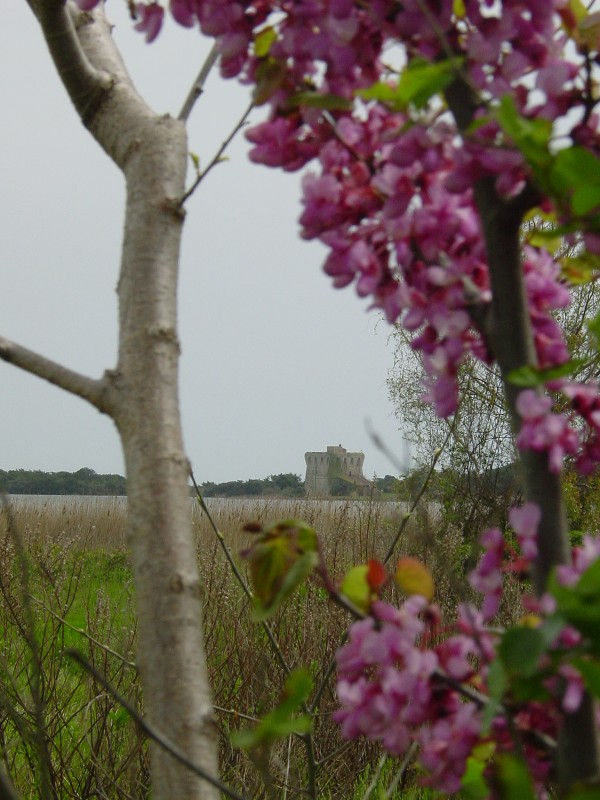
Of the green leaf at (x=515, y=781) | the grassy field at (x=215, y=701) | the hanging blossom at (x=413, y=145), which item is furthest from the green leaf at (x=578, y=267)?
the grassy field at (x=215, y=701)

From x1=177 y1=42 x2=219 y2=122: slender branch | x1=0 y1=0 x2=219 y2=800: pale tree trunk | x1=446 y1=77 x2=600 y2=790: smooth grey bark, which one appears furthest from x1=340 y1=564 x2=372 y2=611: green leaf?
x1=177 y1=42 x2=219 y2=122: slender branch

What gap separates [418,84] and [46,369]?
61cm

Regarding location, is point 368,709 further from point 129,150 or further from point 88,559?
point 88,559

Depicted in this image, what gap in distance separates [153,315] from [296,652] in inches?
107

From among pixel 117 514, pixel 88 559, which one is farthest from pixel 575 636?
pixel 117 514

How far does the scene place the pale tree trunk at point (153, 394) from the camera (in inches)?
29.4

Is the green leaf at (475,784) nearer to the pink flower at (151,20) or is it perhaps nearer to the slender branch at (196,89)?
the pink flower at (151,20)

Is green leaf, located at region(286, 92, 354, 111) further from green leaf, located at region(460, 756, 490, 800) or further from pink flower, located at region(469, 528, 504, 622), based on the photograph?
green leaf, located at region(460, 756, 490, 800)

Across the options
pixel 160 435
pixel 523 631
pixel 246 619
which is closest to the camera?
pixel 523 631

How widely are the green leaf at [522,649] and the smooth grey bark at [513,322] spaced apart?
137 mm

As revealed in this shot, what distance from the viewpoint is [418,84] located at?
0.45 metres

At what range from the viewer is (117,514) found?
13.4m

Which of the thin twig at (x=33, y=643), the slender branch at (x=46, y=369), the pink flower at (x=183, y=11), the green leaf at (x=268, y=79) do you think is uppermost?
the pink flower at (x=183, y=11)

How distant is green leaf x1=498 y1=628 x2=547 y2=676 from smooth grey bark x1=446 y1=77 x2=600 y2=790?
0.14 metres
